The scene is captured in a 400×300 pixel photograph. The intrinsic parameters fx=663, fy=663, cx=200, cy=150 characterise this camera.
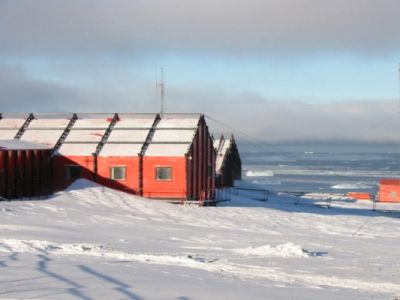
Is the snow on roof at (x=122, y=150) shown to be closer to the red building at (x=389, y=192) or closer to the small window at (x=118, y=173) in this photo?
the small window at (x=118, y=173)

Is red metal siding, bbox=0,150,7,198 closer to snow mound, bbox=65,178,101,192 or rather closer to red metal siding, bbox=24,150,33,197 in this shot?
red metal siding, bbox=24,150,33,197

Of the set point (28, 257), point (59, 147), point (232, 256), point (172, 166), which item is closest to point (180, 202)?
point (172, 166)

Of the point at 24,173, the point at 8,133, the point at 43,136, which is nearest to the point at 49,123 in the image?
the point at 43,136

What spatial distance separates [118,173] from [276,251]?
16.3 meters

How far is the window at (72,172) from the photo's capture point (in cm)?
3353

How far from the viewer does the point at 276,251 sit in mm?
17953

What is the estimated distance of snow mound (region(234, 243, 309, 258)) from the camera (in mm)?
17734

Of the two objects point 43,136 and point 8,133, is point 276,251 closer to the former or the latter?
point 43,136

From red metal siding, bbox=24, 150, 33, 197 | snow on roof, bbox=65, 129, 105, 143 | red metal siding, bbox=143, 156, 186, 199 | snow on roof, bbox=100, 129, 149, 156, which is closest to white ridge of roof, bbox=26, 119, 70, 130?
snow on roof, bbox=65, 129, 105, 143

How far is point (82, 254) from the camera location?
16.1m

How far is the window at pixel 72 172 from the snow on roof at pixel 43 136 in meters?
1.58

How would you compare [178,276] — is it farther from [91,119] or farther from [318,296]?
[91,119]

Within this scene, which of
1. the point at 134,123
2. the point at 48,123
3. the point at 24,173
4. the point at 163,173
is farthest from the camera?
the point at 48,123

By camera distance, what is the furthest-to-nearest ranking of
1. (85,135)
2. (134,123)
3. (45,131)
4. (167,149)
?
(45,131) → (134,123) → (85,135) → (167,149)
